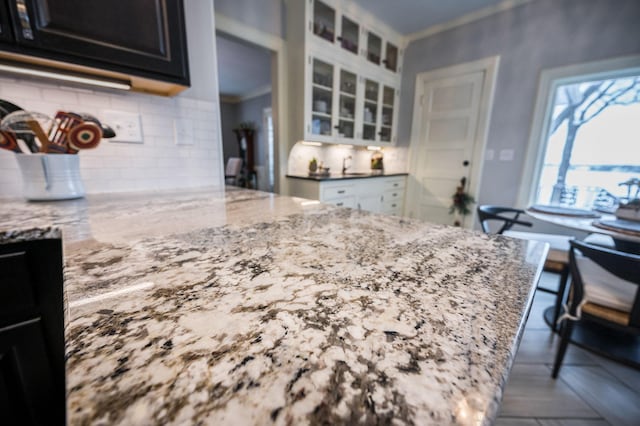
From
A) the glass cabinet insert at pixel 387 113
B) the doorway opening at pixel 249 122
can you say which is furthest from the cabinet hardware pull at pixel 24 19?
the doorway opening at pixel 249 122

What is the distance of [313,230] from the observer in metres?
0.59

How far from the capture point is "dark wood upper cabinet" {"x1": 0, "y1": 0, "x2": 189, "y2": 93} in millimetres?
746

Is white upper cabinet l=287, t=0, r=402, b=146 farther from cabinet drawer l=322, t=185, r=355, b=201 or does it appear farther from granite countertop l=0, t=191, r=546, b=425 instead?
granite countertop l=0, t=191, r=546, b=425

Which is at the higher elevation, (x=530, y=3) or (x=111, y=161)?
(x=530, y=3)

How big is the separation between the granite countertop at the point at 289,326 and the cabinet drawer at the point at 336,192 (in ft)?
6.18

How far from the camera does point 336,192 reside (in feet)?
8.25

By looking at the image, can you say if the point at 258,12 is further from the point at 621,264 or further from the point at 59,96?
the point at 621,264

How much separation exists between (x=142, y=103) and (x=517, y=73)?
127 inches

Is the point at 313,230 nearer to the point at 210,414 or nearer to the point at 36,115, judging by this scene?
the point at 210,414

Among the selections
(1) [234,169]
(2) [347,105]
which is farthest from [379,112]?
(1) [234,169]

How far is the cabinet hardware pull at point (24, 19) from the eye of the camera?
72 cm

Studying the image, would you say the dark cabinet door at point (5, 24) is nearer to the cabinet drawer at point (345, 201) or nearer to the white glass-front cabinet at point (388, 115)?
the cabinet drawer at point (345, 201)

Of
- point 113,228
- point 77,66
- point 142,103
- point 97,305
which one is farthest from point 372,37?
point 97,305

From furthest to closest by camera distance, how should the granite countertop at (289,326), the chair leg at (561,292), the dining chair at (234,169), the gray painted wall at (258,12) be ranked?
the dining chair at (234,169) → the gray painted wall at (258,12) → the chair leg at (561,292) → the granite countertop at (289,326)
